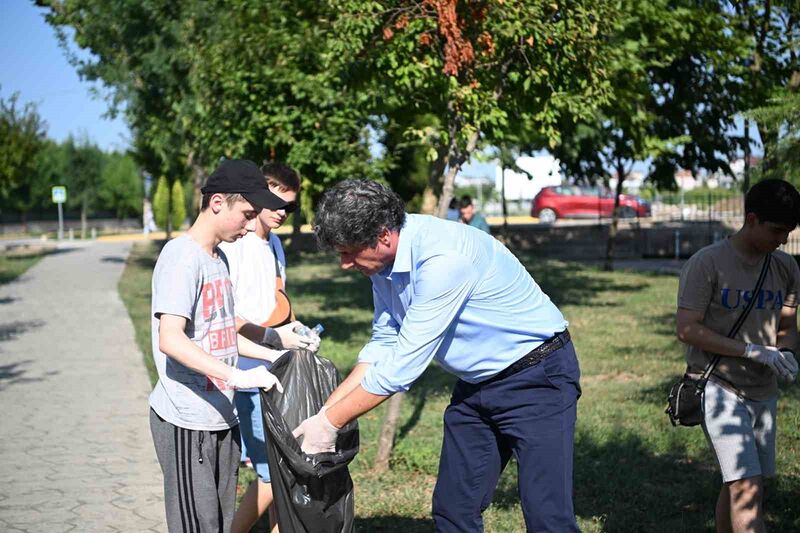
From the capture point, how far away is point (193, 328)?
340 cm

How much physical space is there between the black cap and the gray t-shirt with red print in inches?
8.6

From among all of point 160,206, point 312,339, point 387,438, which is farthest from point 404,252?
point 160,206

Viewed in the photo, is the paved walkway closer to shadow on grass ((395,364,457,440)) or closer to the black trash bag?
shadow on grass ((395,364,457,440))

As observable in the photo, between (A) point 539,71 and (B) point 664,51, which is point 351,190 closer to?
(A) point 539,71

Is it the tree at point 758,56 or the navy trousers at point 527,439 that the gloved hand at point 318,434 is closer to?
the navy trousers at point 527,439

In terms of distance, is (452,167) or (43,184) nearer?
(452,167)

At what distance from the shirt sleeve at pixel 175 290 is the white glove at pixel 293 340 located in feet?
2.03

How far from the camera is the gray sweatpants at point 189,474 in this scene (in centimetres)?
343

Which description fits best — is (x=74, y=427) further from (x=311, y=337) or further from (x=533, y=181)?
(x=533, y=181)

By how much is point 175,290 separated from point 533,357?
122 cm

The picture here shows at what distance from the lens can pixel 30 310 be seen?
54.5 ft

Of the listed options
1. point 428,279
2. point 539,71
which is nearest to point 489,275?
Result: point 428,279

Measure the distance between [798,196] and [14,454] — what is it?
5441mm

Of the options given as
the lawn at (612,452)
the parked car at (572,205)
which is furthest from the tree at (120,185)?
the lawn at (612,452)
